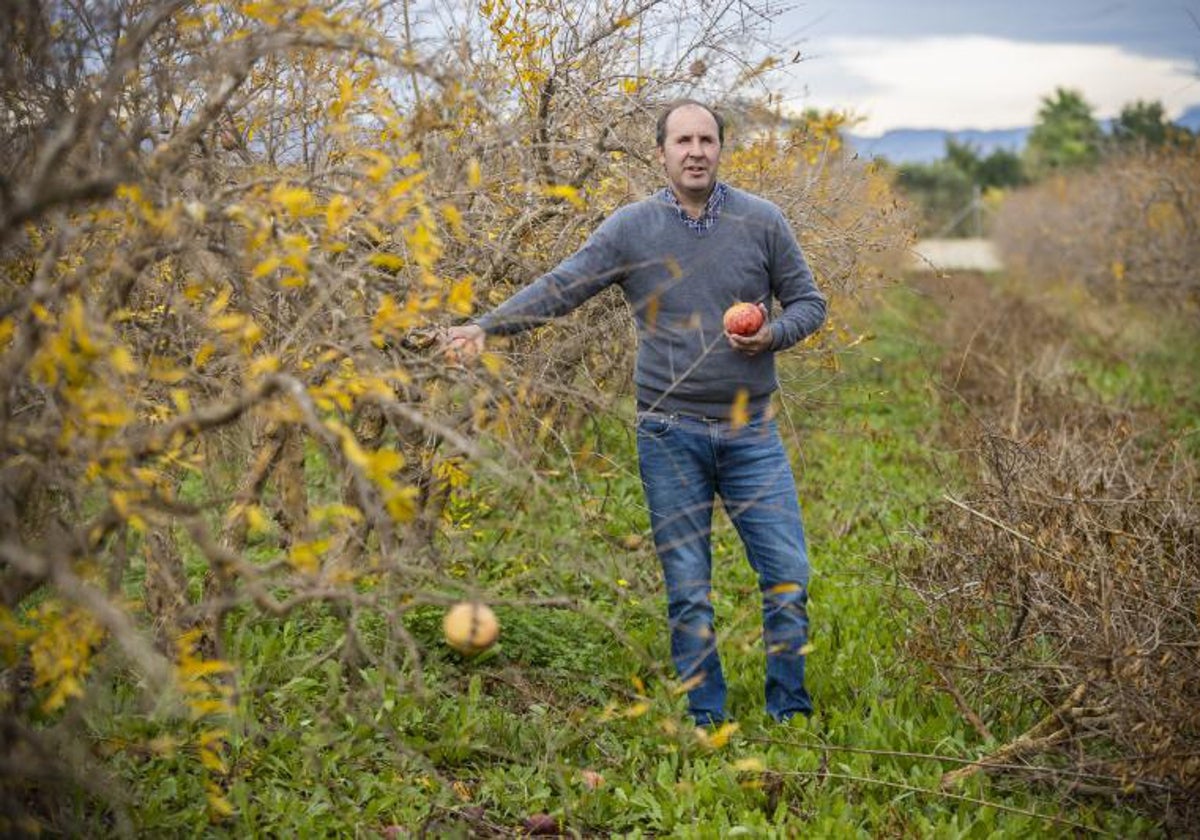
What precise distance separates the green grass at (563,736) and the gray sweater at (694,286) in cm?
51

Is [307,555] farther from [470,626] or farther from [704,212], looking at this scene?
[704,212]

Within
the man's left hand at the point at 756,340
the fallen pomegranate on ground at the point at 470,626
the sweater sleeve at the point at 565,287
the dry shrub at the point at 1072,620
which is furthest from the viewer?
the man's left hand at the point at 756,340

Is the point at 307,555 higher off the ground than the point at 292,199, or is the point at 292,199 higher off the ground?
the point at 292,199

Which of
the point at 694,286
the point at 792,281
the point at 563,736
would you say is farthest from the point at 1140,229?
the point at 563,736

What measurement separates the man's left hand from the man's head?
1.47ft

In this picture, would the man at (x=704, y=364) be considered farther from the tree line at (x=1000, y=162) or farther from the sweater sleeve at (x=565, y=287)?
the tree line at (x=1000, y=162)

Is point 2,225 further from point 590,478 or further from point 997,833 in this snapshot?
point 590,478

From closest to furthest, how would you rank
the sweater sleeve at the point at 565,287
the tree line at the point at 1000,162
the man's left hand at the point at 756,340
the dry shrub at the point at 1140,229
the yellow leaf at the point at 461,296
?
the yellow leaf at the point at 461,296
the sweater sleeve at the point at 565,287
the man's left hand at the point at 756,340
the dry shrub at the point at 1140,229
the tree line at the point at 1000,162

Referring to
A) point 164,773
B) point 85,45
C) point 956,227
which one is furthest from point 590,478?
point 956,227

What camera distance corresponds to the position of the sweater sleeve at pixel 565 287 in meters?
3.40

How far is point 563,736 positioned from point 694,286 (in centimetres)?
151

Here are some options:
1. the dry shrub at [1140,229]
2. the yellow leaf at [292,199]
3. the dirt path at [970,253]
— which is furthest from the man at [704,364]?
the dirt path at [970,253]

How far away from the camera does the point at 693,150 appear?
3.73 metres

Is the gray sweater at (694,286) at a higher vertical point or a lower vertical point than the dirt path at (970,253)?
higher
